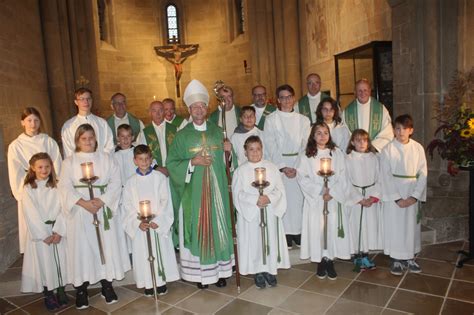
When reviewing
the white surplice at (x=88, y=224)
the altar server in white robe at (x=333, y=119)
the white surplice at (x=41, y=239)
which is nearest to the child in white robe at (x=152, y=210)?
the white surplice at (x=88, y=224)

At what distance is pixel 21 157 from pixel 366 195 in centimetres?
392

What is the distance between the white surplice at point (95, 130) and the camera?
5.22 metres

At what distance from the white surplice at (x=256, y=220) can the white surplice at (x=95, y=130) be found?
1.87 metres

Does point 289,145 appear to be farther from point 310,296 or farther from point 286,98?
point 310,296

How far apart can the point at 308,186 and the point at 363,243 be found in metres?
0.97

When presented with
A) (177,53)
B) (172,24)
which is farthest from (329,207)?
(172,24)

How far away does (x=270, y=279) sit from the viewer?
4.59 meters

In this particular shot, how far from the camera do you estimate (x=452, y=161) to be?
17.0 ft

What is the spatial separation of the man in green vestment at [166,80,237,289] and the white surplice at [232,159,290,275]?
151mm

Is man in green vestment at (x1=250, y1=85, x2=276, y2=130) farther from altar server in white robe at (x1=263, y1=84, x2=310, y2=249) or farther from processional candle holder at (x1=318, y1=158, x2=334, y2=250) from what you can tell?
processional candle holder at (x1=318, y1=158, x2=334, y2=250)

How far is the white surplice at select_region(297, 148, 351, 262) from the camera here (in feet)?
15.2

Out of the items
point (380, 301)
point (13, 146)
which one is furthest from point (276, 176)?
point (13, 146)

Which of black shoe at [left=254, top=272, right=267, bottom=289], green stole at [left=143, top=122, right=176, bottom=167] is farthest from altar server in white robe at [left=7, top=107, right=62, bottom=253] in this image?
black shoe at [left=254, top=272, right=267, bottom=289]

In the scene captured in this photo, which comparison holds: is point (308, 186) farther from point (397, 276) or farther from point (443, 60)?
point (443, 60)
